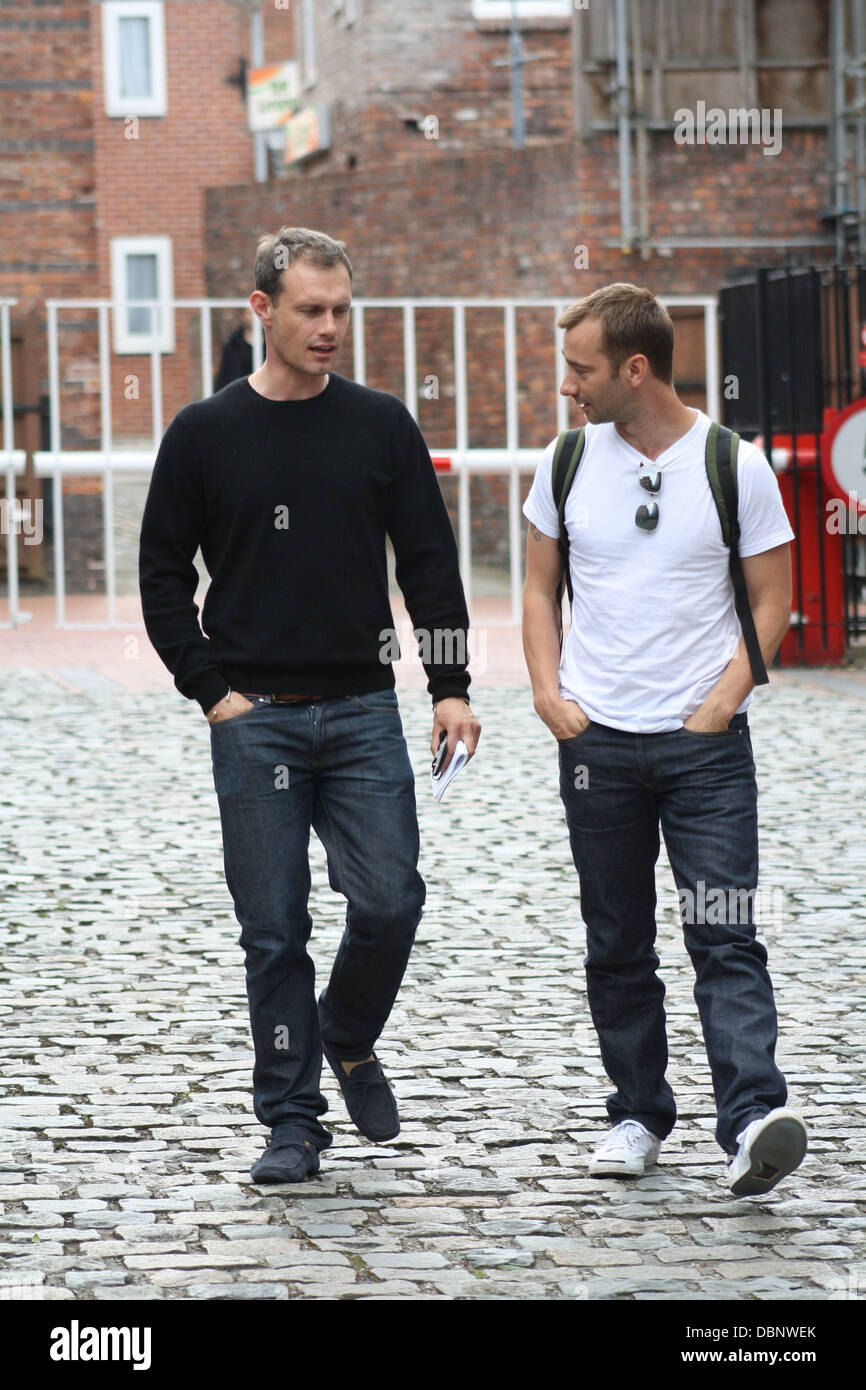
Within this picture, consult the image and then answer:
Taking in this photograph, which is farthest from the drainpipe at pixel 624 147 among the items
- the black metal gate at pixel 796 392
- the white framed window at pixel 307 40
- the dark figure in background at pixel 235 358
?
the white framed window at pixel 307 40

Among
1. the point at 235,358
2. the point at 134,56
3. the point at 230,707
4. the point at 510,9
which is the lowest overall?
the point at 230,707

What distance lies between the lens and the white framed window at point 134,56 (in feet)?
112

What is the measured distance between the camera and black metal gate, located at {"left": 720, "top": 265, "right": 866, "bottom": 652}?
13070 mm

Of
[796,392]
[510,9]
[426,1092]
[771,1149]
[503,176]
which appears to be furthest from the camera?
[510,9]

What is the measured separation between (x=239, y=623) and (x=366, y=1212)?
1172 mm

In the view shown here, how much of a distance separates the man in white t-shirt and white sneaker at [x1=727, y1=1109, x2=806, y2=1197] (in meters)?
0.04

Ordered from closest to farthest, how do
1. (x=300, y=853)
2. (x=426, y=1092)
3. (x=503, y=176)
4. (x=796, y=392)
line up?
(x=300, y=853), (x=426, y=1092), (x=796, y=392), (x=503, y=176)

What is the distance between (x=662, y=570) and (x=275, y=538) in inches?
30.0

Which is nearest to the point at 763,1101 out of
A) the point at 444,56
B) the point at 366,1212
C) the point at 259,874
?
the point at 366,1212

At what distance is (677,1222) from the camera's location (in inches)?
167

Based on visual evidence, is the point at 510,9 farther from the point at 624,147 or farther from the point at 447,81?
the point at 624,147

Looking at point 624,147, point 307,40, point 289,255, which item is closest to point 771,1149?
point 289,255

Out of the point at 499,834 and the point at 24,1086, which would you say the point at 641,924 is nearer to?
the point at 24,1086

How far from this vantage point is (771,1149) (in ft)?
13.7
